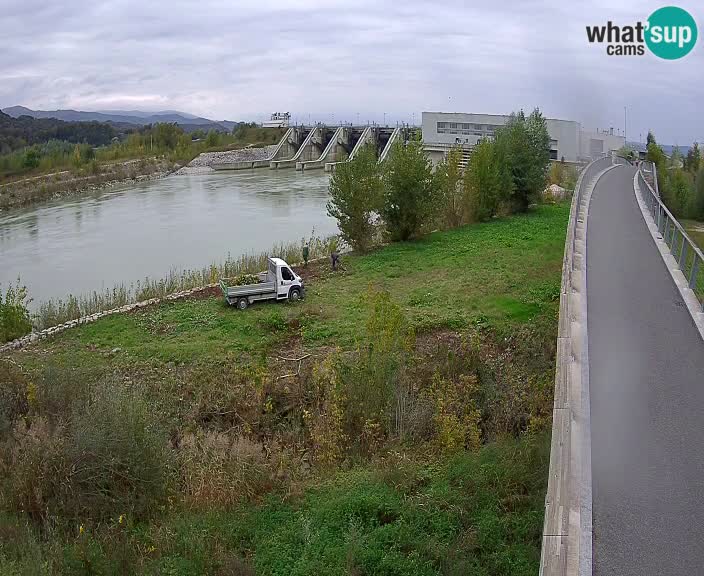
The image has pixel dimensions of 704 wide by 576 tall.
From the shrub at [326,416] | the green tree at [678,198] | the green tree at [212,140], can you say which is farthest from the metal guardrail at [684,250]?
the green tree at [212,140]

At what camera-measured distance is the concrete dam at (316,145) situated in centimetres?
7450

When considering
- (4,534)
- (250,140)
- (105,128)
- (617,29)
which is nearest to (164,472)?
(4,534)

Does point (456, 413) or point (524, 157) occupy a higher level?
point (524, 157)

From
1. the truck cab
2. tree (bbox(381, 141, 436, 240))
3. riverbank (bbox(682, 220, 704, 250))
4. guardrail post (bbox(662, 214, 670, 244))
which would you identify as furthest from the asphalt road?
riverbank (bbox(682, 220, 704, 250))

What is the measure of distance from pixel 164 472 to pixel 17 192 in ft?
153

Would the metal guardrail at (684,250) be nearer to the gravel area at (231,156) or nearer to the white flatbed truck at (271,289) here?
the white flatbed truck at (271,289)

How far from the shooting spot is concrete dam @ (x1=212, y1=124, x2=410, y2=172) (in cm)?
7450

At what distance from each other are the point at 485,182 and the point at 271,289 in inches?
592

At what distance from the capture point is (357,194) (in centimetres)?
2366

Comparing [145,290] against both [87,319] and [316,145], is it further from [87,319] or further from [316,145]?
[316,145]

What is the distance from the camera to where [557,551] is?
4621 mm

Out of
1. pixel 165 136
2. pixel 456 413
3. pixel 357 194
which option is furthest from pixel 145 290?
pixel 165 136

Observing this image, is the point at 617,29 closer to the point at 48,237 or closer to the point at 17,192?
the point at 48,237

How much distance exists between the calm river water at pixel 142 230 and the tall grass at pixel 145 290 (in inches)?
56.0
